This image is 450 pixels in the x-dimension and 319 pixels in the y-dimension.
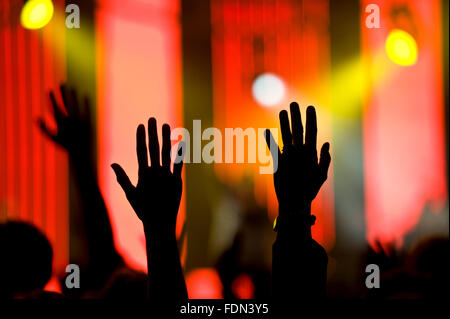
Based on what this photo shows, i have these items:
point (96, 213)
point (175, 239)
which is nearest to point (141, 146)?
point (175, 239)

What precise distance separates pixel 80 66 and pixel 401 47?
2.16 metres

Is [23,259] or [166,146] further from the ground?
[166,146]

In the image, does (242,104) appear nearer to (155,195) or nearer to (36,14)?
(36,14)

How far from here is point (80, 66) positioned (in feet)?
10.2

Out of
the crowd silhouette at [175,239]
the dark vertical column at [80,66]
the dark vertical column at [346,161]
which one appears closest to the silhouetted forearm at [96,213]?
the crowd silhouette at [175,239]

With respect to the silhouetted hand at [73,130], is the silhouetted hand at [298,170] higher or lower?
lower

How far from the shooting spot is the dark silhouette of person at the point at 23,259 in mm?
1479

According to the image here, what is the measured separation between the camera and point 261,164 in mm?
3119

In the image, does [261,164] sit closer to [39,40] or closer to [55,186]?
[55,186]

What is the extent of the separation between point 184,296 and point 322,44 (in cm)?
248

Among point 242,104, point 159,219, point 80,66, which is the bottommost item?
point 159,219

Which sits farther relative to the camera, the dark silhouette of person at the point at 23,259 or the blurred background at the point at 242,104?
the blurred background at the point at 242,104

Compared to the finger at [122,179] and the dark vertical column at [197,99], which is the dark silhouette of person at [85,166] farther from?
the dark vertical column at [197,99]

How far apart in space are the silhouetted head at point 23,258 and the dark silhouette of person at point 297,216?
90 cm
